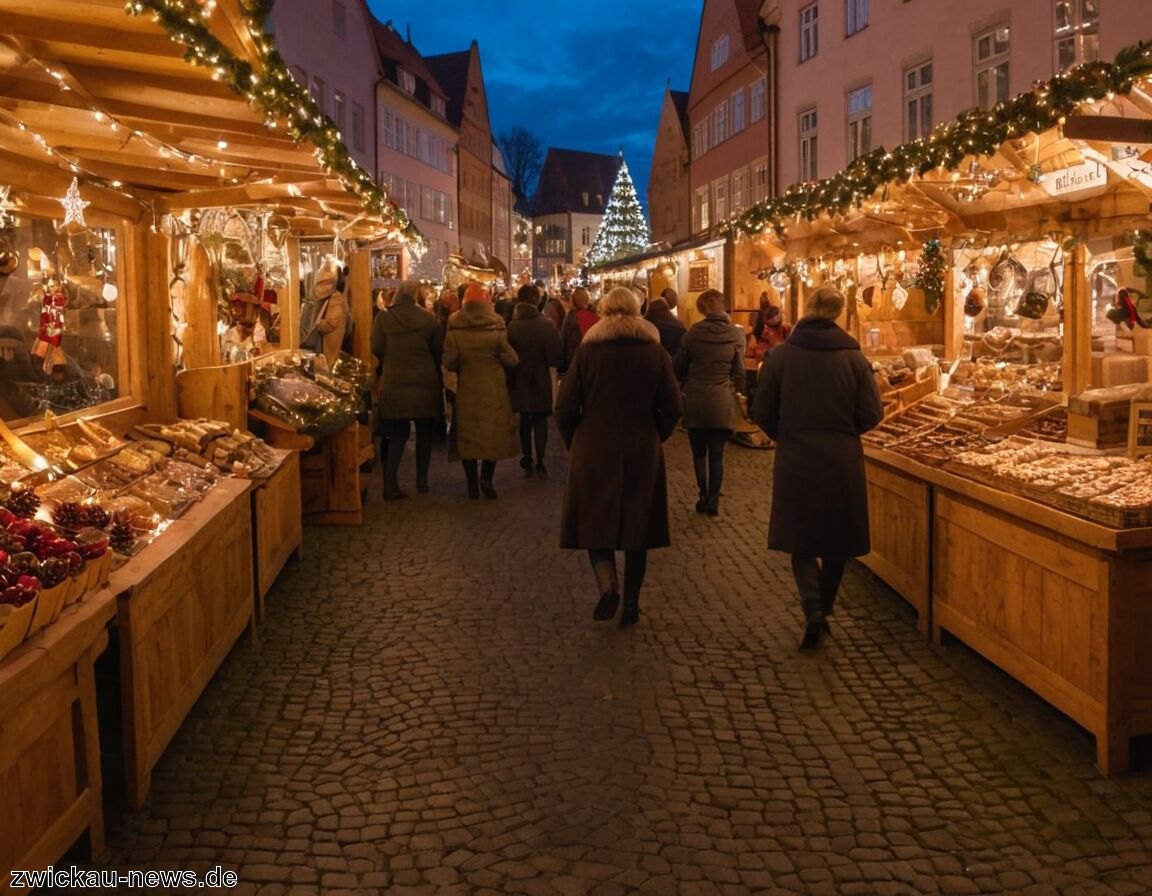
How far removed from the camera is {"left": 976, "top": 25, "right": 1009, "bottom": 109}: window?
665 inches

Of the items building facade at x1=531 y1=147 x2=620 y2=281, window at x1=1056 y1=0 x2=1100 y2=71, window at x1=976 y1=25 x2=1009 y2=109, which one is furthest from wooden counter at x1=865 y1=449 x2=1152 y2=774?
building facade at x1=531 y1=147 x2=620 y2=281

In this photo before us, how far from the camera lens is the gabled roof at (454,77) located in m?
56.6

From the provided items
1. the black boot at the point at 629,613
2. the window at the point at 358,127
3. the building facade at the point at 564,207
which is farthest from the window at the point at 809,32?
the building facade at the point at 564,207

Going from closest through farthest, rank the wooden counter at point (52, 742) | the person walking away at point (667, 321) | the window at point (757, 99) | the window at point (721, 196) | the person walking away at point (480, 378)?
the wooden counter at point (52, 742)
the person walking away at point (480, 378)
the person walking away at point (667, 321)
the window at point (757, 99)
the window at point (721, 196)

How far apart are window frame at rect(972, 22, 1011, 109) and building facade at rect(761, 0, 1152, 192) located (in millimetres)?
15

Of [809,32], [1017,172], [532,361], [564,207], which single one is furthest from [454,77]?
[1017,172]

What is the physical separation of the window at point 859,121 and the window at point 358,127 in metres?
19.0

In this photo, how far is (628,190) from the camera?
5547cm

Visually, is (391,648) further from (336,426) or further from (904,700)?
(336,426)

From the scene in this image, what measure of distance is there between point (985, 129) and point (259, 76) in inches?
166

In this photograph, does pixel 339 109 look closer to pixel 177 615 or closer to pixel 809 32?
pixel 809 32

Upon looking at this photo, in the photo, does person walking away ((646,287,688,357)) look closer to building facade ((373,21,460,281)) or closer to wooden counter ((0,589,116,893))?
wooden counter ((0,589,116,893))

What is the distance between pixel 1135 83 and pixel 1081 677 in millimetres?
2935

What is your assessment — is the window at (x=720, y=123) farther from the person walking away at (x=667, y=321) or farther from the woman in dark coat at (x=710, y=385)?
the woman in dark coat at (x=710, y=385)
